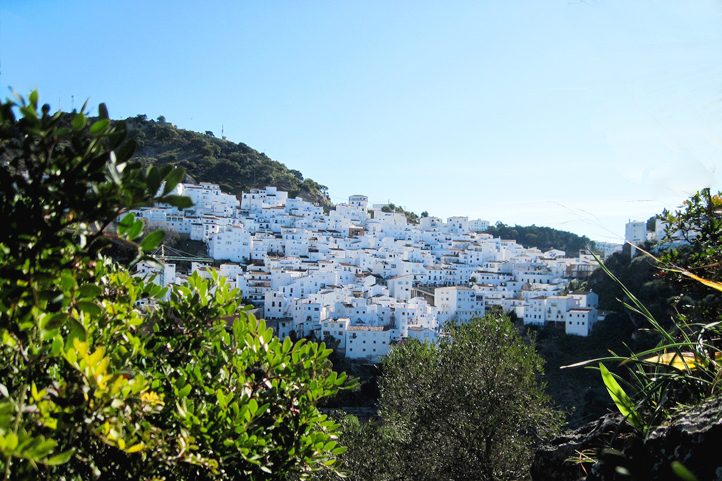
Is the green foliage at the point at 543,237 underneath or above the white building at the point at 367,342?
above

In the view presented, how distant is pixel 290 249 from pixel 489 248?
25192 millimetres

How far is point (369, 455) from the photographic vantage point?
324 inches

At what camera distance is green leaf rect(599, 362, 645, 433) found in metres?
1.85

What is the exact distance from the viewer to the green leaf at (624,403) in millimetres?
1848

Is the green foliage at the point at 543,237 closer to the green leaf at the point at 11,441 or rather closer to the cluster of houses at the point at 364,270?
the cluster of houses at the point at 364,270

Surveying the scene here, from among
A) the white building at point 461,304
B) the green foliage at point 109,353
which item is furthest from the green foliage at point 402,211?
the green foliage at point 109,353

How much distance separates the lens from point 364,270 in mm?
46250

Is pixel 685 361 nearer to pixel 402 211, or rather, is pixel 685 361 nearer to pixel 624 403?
pixel 624 403

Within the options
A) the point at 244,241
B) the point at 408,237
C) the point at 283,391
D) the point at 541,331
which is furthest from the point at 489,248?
the point at 283,391

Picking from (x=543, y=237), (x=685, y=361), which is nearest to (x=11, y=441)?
(x=685, y=361)

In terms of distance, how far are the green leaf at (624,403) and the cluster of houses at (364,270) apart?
1000 inches

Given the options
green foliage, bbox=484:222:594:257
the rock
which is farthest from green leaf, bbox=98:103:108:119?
green foliage, bbox=484:222:594:257

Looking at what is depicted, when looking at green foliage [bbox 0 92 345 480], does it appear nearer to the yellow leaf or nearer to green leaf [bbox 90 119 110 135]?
green leaf [bbox 90 119 110 135]

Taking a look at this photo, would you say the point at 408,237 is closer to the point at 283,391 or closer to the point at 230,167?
the point at 230,167
